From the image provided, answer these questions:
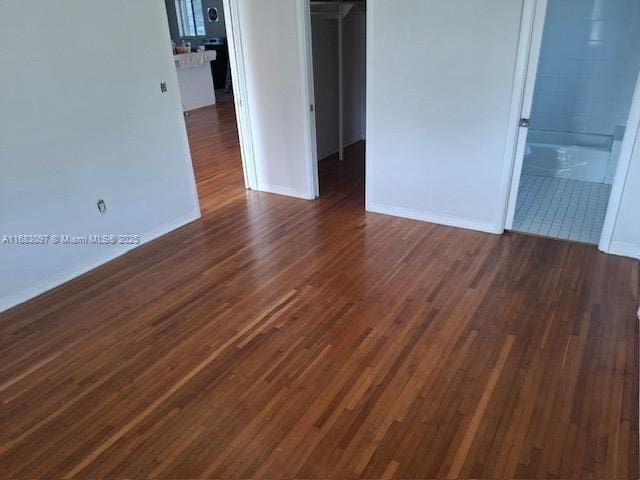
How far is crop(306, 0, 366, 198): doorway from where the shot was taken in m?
4.74

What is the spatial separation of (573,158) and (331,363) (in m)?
3.66

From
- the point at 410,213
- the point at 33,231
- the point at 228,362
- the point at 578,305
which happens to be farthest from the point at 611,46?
the point at 33,231

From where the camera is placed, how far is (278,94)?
4074 millimetres

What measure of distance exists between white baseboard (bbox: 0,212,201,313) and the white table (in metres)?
5.45

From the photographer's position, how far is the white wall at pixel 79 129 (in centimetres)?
262

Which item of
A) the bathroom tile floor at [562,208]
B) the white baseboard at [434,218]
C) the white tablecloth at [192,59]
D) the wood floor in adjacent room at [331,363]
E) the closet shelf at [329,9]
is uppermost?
the closet shelf at [329,9]

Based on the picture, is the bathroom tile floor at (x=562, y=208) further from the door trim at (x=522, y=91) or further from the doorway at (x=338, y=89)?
the doorway at (x=338, y=89)

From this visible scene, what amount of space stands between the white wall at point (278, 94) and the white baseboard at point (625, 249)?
2515mm

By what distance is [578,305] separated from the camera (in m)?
2.63

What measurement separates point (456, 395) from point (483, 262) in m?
1.33

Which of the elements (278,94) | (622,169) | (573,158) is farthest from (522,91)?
(278,94)

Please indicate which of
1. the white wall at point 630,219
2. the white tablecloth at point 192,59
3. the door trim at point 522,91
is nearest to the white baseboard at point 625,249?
the white wall at point 630,219

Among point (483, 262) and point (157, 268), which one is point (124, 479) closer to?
point (157, 268)

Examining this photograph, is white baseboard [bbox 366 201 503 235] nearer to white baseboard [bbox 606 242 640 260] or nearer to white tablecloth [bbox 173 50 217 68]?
white baseboard [bbox 606 242 640 260]
